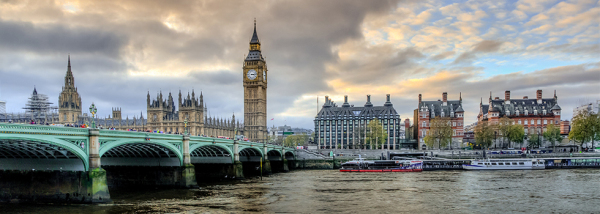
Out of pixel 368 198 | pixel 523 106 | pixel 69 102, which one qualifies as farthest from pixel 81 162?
pixel 69 102

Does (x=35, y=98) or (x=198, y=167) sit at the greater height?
(x=35, y=98)

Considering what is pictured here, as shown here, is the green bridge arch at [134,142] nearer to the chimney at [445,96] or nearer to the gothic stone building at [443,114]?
the gothic stone building at [443,114]

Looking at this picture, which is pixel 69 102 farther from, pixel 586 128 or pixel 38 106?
pixel 586 128

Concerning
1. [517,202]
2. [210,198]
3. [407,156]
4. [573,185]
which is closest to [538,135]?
[407,156]

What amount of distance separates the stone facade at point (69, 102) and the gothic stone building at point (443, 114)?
337 ft

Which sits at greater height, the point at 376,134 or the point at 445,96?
the point at 445,96

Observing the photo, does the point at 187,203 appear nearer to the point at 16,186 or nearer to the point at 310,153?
the point at 16,186

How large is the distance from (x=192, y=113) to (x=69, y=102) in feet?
148

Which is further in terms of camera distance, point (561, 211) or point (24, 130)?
point (561, 211)

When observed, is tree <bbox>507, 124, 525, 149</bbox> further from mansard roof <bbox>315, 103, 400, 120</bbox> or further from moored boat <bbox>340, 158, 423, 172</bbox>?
mansard roof <bbox>315, 103, 400, 120</bbox>

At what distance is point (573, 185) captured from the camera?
166 feet

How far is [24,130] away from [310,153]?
7789 centimetres

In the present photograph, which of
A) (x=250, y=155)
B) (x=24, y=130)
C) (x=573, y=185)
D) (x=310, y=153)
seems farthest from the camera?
(x=310, y=153)

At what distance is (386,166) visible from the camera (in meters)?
85.0
